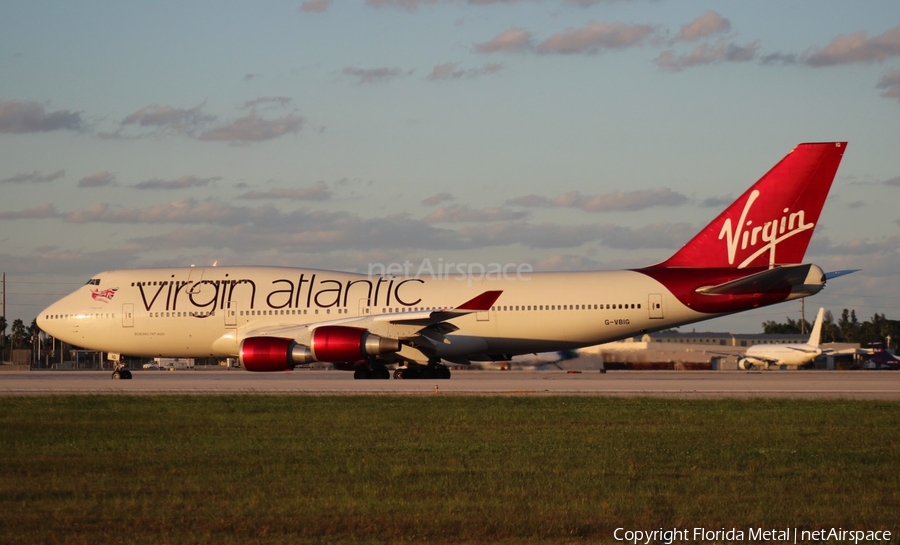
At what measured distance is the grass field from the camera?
8547mm

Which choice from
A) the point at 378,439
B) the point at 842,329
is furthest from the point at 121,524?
the point at 842,329

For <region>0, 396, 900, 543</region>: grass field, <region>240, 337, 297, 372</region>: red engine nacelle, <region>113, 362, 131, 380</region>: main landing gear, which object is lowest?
<region>0, 396, 900, 543</region>: grass field

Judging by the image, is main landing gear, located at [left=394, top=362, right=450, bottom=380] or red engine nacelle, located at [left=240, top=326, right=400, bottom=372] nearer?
red engine nacelle, located at [left=240, top=326, right=400, bottom=372]

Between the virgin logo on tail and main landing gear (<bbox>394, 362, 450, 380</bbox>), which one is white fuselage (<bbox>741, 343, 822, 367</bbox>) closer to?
the virgin logo on tail

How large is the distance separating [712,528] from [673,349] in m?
55.1

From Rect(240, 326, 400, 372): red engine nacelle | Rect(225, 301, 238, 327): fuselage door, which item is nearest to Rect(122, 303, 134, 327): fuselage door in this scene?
Rect(225, 301, 238, 327): fuselage door

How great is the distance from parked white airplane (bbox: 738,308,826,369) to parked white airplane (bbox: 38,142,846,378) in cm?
3805

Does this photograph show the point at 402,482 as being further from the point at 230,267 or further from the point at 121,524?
the point at 230,267

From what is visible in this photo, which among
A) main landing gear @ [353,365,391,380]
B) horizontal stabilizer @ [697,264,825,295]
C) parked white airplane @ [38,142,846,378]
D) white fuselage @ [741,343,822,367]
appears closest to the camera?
horizontal stabilizer @ [697,264,825,295]

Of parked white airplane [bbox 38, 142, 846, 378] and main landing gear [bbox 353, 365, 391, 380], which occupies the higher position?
parked white airplane [bbox 38, 142, 846, 378]

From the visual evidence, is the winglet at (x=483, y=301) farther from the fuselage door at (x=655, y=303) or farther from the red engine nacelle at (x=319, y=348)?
the fuselage door at (x=655, y=303)

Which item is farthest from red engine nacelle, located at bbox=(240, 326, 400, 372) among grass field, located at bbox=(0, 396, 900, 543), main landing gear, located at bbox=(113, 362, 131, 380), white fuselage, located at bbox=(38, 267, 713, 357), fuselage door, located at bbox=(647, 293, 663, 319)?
grass field, located at bbox=(0, 396, 900, 543)

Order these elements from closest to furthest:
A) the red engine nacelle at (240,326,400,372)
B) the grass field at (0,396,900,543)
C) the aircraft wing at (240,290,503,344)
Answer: the grass field at (0,396,900,543) → the red engine nacelle at (240,326,400,372) → the aircraft wing at (240,290,503,344)

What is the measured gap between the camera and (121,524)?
8.48 metres
